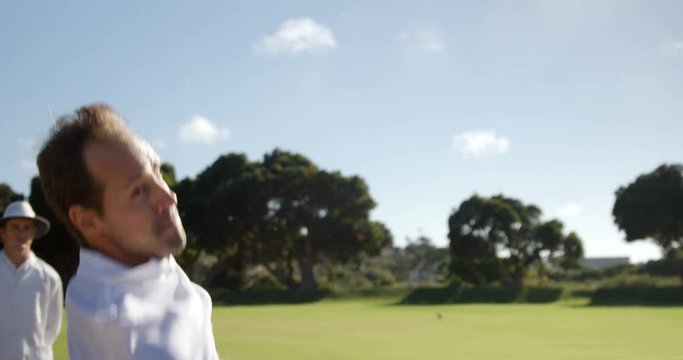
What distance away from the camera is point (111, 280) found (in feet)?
3.32

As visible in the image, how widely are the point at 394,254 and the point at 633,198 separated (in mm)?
39169

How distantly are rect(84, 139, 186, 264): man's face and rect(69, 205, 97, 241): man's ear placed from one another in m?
0.01

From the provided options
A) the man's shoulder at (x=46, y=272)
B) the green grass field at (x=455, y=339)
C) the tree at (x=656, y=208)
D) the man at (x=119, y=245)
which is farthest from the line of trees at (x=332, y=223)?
the man at (x=119, y=245)

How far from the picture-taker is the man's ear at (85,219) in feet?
3.59

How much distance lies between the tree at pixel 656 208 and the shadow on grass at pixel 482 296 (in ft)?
41.3

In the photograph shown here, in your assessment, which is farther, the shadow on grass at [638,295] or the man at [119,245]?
the shadow on grass at [638,295]

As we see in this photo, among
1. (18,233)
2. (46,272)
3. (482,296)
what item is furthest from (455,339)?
(482,296)

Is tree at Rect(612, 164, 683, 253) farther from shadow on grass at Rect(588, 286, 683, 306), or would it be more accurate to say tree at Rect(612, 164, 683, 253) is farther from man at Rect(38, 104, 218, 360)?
man at Rect(38, 104, 218, 360)

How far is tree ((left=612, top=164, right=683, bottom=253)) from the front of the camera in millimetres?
51562

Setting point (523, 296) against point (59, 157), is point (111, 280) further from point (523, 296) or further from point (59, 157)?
point (523, 296)

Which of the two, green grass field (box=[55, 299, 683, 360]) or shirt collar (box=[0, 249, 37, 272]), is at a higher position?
shirt collar (box=[0, 249, 37, 272])

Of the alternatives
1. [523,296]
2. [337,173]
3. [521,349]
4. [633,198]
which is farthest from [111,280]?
[633,198]

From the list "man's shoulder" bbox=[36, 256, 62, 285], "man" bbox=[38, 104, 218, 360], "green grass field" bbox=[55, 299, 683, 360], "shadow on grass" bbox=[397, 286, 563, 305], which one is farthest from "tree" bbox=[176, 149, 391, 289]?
"man" bbox=[38, 104, 218, 360]

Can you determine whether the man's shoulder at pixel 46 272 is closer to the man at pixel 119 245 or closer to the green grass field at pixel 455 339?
the man at pixel 119 245
